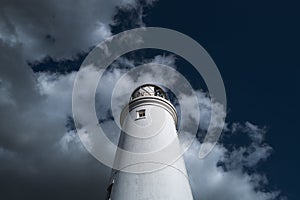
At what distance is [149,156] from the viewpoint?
10.5 m

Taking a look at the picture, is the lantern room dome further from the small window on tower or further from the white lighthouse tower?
the small window on tower

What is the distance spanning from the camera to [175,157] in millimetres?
10859

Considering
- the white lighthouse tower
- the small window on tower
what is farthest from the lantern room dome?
the small window on tower

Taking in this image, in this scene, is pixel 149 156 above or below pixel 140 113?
below

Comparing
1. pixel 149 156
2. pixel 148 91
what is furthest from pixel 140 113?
pixel 149 156

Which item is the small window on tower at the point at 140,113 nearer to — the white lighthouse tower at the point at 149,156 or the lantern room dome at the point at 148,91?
the white lighthouse tower at the point at 149,156

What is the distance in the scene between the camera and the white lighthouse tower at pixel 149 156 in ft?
31.6

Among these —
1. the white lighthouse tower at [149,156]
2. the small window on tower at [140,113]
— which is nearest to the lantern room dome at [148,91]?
the white lighthouse tower at [149,156]

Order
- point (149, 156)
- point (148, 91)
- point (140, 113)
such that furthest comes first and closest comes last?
point (148, 91), point (140, 113), point (149, 156)

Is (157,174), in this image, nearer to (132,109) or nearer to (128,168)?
(128,168)

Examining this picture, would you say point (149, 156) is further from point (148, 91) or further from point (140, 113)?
point (148, 91)

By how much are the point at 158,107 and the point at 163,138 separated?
1494mm

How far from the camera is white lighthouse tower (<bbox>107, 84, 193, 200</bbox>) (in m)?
9.64

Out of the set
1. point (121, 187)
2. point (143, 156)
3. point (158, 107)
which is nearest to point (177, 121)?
point (158, 107)
